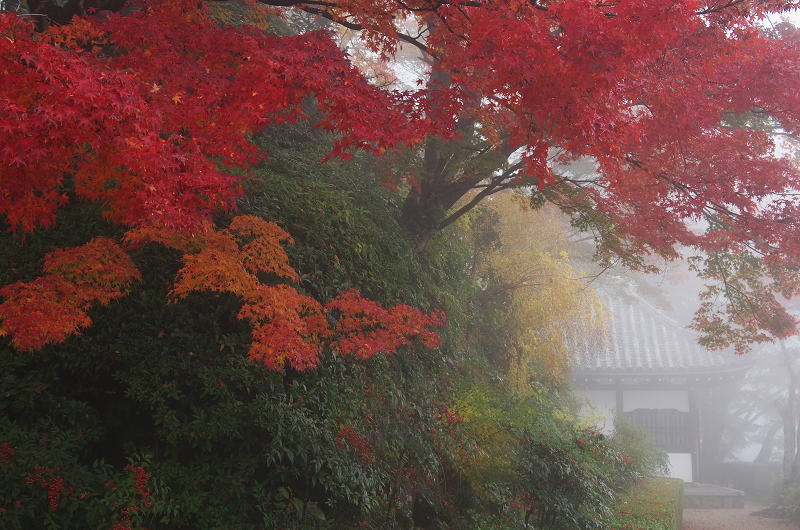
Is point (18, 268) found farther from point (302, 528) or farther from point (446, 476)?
point (446, 476)

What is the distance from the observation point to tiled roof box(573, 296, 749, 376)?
19578 millimetres

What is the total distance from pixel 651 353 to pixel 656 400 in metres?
1.90

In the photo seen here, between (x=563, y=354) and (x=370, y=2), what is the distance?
28.5 ft

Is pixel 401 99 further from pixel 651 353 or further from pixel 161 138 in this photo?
pixel 651 353

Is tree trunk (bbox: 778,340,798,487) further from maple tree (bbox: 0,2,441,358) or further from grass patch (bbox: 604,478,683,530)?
maple tree (bbox: 0,2,441,358)

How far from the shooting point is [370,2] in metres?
4.86

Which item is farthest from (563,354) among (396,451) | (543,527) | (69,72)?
(69,72)

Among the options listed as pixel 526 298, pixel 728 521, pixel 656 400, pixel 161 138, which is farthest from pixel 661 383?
pixel 161 138

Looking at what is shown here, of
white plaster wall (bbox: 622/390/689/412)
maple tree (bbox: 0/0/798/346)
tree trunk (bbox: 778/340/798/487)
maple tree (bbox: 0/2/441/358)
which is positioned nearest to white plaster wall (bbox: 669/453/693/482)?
white plaster wall (bbox: 622/390/689/412)

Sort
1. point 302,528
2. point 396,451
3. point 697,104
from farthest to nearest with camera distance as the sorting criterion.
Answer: point 697,104, point 396,451, point 302,528

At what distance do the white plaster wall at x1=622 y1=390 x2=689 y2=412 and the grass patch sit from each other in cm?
905

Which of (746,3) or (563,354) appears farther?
(563,354)

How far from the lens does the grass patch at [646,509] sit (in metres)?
7.20

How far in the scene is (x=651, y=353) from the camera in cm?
2050
